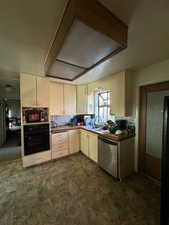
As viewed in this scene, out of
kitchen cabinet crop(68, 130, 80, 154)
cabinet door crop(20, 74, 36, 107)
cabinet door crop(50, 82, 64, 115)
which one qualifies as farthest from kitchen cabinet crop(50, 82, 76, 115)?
kitchen cabinet crop(68, 130, 80, 154)

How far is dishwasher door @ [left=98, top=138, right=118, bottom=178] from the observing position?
211cm

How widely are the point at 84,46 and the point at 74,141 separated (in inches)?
109

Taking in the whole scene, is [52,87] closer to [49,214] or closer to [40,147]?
[40,147]

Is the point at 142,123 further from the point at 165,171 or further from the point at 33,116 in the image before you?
the point at 33,116

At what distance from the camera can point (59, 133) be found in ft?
9.84

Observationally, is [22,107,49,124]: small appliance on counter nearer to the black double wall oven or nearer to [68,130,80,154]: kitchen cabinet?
the black double wall oven

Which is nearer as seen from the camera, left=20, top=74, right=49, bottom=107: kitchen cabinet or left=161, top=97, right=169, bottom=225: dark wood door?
left=161, top=97, right=169, bottom=225: dark wood door

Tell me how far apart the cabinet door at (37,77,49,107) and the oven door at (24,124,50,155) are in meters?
0.62

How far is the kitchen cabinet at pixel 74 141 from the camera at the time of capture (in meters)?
3.21

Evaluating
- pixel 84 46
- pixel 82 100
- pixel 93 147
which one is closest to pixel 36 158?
pixel 93 147

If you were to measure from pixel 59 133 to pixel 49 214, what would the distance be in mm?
1791

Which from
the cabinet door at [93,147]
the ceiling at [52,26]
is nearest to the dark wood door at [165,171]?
the ceiling at [52,26]

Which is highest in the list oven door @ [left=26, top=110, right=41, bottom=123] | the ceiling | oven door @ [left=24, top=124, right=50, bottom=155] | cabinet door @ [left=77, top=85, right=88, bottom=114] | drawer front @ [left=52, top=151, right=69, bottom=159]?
the ceiling

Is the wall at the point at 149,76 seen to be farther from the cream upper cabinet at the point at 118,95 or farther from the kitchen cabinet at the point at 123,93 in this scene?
the cream upper cabinet at the point at 118,95
